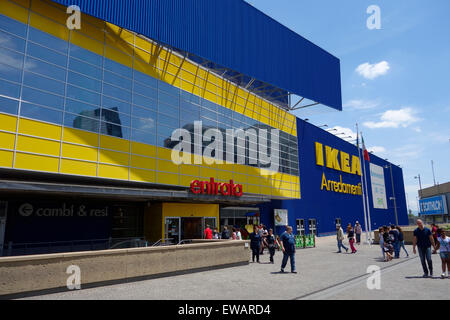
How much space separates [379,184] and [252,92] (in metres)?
39.9

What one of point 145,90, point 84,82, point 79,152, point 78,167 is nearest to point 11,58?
point 84,82

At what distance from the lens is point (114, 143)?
17.7 m

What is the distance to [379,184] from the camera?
2338 inches

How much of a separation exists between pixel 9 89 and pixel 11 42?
210 centimetres

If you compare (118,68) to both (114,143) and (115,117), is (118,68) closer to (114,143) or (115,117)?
(115,117)

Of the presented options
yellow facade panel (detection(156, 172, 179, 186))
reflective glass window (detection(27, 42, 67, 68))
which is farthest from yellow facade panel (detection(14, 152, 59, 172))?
yellow facade panel (detection(156, 172, 179, 186))

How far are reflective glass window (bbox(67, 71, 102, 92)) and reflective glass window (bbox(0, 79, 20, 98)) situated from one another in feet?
8.29

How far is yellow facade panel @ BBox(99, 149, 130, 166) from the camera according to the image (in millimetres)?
16922

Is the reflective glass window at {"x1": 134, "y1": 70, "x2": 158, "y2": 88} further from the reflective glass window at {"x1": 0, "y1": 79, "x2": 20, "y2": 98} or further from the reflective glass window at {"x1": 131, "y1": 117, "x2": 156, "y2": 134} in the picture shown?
the reflective glass window at {"x1": 0, "y1": 79, "x2": 20, "y2": 98}

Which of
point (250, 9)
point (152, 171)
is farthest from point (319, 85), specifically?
point (152, 171)

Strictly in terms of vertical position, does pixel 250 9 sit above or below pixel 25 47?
above

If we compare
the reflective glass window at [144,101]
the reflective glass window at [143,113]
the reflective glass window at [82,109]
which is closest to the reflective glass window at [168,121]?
the reflective glass window at [143,113]

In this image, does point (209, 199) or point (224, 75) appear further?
point (224, 75)
